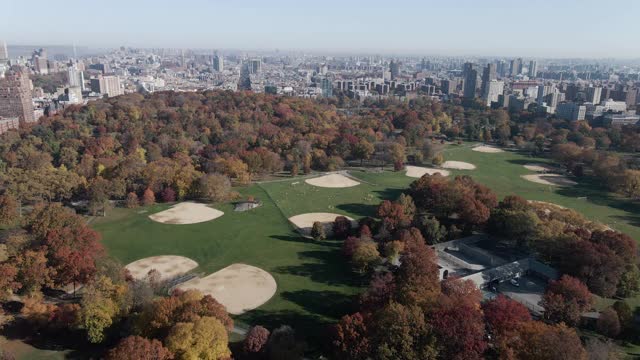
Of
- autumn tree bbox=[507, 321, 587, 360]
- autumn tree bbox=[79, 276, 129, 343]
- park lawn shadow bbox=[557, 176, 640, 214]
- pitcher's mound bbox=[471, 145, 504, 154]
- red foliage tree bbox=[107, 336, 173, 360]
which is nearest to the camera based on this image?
autumn tree bbox=[507, 321, 587, 360]

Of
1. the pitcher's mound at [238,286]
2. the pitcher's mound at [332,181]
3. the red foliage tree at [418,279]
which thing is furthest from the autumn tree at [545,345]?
the pitcher's mound at [332,181]

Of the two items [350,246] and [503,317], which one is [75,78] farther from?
[503,317]

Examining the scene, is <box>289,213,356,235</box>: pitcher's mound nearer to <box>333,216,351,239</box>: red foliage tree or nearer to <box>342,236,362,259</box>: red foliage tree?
<box>333,216,351,239</box>: red foliage tree

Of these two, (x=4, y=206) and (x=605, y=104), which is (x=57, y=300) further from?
(x=605, y=104)

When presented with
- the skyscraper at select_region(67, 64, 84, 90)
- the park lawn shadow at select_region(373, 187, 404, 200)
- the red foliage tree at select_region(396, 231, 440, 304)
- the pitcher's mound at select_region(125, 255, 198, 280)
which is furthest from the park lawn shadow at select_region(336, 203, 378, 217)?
the skyscraper at select_region(67, 64, 84, 90)

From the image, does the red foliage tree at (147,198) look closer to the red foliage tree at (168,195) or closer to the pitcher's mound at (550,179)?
the red foliage tree at (168,195)

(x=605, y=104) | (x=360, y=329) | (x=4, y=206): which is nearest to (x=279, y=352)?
(x=360, y=329)
